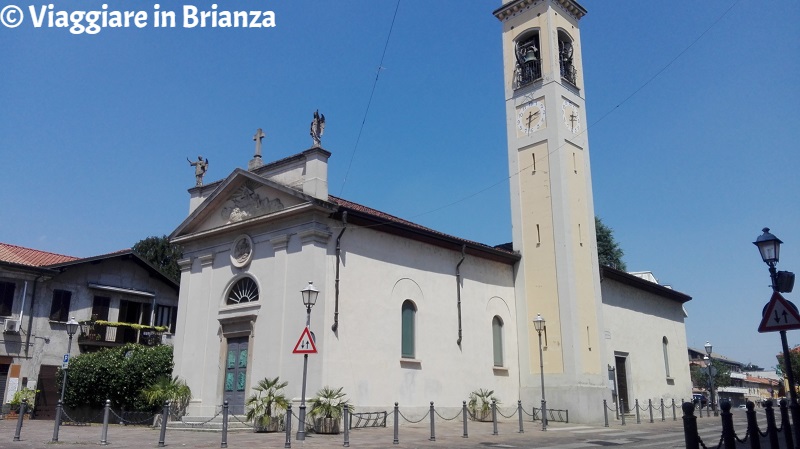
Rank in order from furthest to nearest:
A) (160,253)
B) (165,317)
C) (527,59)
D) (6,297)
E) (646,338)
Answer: (160,253) → (165,317) → (646,338) → (6,297) → (527,59)

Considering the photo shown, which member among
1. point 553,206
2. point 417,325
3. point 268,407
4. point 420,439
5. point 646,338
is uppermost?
point 553,206

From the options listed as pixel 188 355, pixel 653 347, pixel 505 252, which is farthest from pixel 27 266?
pixel 653 347

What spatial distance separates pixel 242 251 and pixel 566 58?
655 inches

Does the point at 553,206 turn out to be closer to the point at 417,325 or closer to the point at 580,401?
the point at 580,401

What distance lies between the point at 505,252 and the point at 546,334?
367cm

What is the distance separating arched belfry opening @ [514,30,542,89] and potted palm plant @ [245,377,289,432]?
17158 millimetres

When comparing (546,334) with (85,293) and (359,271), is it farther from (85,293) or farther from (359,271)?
(85,293)

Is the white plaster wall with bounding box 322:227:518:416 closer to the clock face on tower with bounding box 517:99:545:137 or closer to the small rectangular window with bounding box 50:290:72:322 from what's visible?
the clock face on tower with bounding box 517:99:545:137

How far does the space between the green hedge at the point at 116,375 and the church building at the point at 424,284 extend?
2.38m

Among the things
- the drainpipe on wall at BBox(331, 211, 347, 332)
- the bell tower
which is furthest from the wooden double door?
the bell tower

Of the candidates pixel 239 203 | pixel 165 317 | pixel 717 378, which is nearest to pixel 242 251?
pixel 239 203

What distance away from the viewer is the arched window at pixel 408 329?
21844mm

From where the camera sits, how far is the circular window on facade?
867 inches

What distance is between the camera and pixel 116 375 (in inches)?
1003
